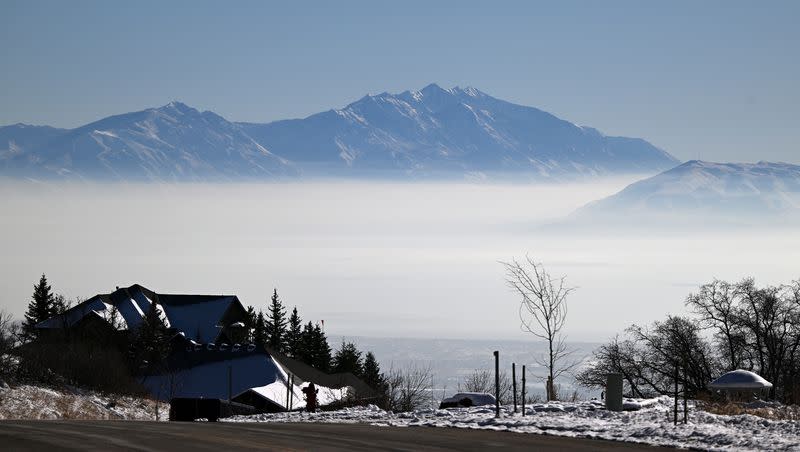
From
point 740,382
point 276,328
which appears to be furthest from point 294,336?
point 740,382

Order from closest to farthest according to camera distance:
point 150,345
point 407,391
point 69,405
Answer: point 69,405, point 407,391, point 150,345

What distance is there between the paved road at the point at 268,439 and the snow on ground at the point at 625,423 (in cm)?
104

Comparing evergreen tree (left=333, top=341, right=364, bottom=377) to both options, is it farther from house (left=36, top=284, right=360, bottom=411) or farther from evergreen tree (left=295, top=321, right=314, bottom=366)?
house (left=36, top=284, right=360, bottom=411)

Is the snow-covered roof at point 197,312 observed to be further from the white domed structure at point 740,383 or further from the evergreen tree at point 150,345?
the white domed structure at point 740,383

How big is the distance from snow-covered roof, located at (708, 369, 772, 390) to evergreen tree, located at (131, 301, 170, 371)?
52.6 metres

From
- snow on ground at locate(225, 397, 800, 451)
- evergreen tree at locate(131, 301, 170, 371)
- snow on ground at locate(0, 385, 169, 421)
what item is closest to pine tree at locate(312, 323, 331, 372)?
evergreen tree at locate(131, 301, 170, 371)

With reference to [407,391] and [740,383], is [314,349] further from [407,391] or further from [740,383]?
[740,383]

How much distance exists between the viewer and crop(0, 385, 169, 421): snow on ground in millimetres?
50812

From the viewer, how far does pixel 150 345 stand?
8900 cm

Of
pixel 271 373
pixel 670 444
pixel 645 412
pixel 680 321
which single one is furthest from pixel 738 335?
pixel 670 444

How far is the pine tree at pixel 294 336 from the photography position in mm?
129175

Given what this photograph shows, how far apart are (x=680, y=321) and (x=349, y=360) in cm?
3793

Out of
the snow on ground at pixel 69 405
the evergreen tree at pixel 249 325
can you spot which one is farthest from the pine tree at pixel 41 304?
the snow on ground at pixel 69 405

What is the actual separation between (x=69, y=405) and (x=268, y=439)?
34.9 metres
